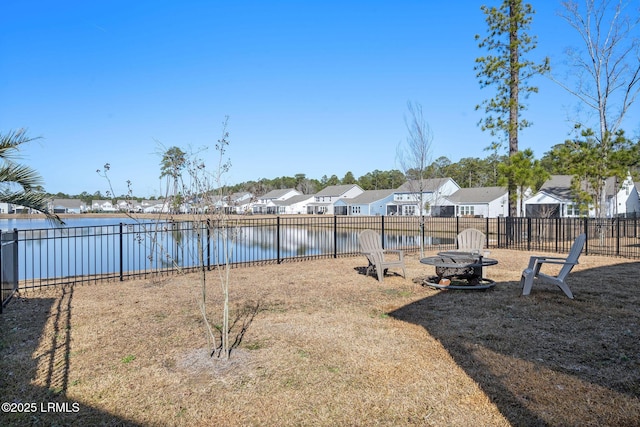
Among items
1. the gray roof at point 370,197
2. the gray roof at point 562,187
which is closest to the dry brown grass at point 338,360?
the gray roof at point 562,187

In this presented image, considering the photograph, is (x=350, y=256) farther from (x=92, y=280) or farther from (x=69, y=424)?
(x=69, y=424)

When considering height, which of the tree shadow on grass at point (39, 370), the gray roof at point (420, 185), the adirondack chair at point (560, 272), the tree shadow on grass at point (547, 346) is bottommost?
the tree shadow on grass at point (547, 346)

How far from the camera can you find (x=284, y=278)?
9.27 meters

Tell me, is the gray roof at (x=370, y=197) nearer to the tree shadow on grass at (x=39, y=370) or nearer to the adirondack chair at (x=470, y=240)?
the adirondack chair at (x=470, y=240)

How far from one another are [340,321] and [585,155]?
1893 cm

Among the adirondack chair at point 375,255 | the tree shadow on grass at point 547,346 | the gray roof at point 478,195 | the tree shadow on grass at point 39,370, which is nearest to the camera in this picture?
the tree shadow on grass at point 39,370

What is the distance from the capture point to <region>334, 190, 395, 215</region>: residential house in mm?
59500

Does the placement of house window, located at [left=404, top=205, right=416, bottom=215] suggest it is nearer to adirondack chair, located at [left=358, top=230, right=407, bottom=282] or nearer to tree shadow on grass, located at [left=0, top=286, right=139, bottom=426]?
adirondack chair, located at [left=358, top=230, right=407, bottom=282]

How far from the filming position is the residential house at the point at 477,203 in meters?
46.8

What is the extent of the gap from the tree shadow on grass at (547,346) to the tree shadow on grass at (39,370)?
131 inches

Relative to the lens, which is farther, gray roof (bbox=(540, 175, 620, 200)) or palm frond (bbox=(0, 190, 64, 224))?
gray roof (bbox=(540, 175, 620, 200))

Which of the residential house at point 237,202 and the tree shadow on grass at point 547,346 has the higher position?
the residential house at point 237,202

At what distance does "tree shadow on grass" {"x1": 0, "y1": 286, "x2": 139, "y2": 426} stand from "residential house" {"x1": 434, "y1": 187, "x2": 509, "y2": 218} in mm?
44638

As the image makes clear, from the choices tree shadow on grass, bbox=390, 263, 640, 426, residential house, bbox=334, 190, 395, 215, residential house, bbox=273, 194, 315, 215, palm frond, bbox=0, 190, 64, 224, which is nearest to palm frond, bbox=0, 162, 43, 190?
palm frond, bbox=0, 190, 64, 224
